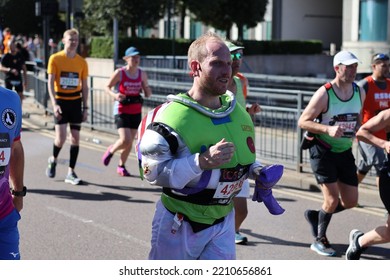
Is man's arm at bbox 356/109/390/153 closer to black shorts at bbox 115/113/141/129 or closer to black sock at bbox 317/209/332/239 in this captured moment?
black sock at bbox 317/209/332/239

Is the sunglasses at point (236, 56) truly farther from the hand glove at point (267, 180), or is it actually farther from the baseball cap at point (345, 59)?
the hand glove at point (267, 180)

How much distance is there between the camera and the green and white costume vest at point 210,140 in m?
3.63

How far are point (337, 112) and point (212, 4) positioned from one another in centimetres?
2648

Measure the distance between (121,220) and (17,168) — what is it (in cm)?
365

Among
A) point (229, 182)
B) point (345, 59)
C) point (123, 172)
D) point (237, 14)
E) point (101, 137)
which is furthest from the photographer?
point (237, 14)

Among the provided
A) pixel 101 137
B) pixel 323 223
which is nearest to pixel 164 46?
pixel 101 137

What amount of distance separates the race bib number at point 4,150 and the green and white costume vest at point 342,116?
11.4 ft

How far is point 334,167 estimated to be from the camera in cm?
665

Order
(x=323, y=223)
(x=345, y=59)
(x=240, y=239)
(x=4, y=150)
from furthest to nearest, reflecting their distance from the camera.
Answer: (x=240, y=239)
(x=323, y=223)
(x=345, y=59)
(x=4, y=150)

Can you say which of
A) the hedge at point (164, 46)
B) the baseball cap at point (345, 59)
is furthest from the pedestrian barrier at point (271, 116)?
the hedge at point (164, 46)

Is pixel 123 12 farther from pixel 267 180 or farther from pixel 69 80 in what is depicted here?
pixel 267 180

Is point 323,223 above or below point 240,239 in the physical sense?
above

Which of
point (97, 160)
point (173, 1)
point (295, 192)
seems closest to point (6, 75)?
point (97, 160)

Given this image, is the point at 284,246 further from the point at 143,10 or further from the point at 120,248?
the point at 143,10
